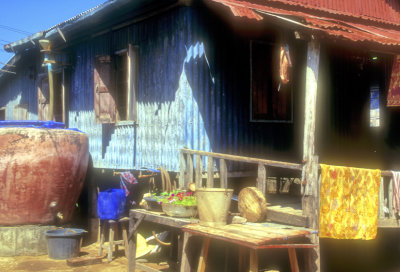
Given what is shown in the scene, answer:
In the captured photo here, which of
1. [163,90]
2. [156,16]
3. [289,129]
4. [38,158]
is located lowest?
[38,158]

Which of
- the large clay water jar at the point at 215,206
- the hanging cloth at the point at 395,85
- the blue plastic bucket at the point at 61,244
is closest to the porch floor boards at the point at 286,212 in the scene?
the large clay water jar at the point at 215,206

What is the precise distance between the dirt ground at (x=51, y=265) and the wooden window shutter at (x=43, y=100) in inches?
184

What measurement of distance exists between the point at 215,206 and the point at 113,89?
15.0 ft

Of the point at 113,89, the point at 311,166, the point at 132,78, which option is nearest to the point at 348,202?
the point at 311,166

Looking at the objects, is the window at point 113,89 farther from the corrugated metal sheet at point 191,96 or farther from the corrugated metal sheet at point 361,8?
the corrugated metal sheet at point 361,8

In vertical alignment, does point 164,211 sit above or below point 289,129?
below

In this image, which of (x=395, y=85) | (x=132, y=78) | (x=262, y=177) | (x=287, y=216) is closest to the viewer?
(x=287, y=216)

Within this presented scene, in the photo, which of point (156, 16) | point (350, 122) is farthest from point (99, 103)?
point (350, 122)

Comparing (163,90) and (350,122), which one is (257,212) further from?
(350,122)

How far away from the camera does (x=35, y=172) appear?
29.5 feet

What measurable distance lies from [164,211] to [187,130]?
5.06 feet

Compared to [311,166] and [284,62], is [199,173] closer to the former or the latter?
[311,166]

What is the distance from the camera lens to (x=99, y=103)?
30.9 feet

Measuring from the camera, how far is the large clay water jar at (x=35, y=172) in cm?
888
